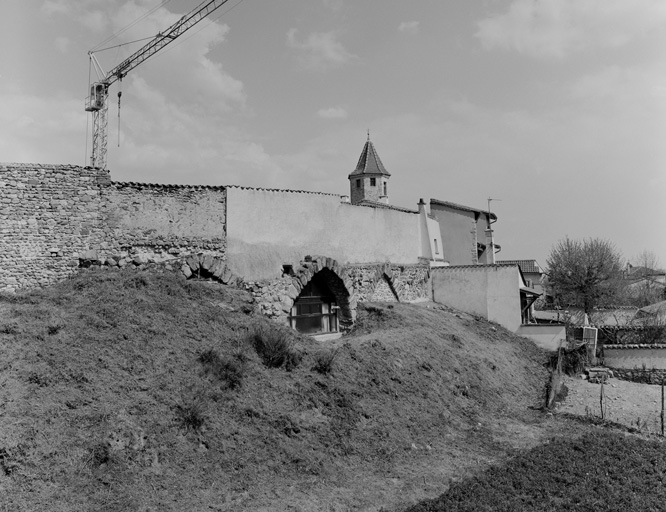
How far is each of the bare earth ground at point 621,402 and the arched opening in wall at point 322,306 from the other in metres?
8.23

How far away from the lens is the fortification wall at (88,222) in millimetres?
14633

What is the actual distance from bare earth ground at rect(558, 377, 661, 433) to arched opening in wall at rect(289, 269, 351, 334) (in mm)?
Result: 8230

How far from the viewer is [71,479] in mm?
8312

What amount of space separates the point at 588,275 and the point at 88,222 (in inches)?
1278

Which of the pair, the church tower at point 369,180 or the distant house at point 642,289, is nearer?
the distant house at point 642,289

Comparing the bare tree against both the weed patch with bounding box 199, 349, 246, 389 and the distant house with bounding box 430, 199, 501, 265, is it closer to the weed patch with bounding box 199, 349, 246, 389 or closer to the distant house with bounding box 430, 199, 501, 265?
the distant house with bounding box 430, 199, 501, 265

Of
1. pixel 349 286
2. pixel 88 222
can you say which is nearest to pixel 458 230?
pixel 349 286

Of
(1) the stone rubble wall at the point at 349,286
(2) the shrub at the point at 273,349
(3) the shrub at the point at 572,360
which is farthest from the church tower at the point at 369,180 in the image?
(2) the shrub at the point at 273,349

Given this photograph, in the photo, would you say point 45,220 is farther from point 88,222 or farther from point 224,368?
point 224,368

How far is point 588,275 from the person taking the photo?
120ft

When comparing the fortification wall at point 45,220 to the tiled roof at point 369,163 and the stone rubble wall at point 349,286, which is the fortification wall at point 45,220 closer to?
the stone rubble wall at point 349,286

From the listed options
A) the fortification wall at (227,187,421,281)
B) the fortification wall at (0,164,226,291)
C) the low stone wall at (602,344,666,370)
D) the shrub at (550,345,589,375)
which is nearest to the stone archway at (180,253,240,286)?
the fortification wall at (0,164,226,291)

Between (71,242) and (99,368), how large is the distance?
19.0 ft

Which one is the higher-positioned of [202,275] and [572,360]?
[202,275]
